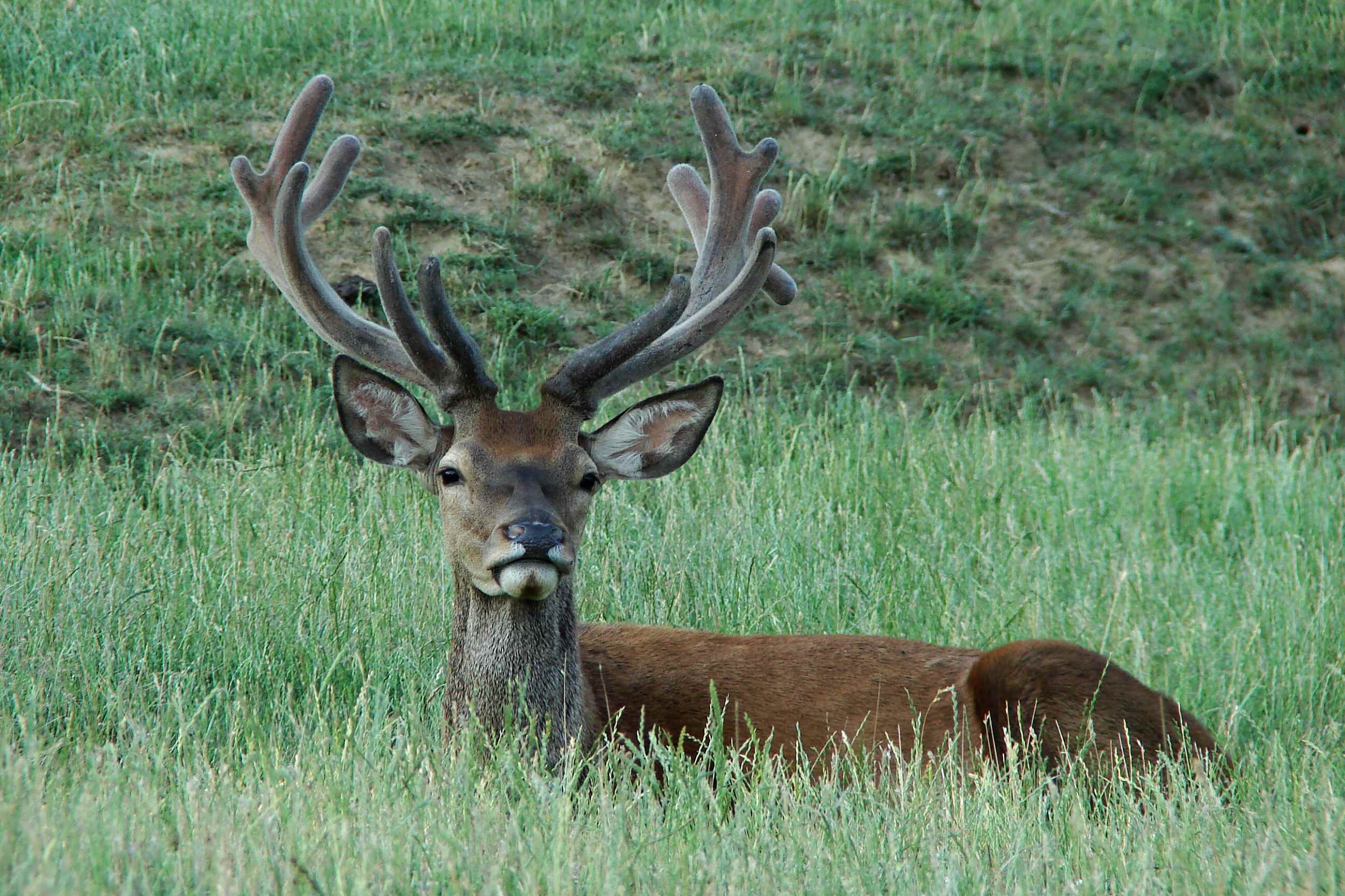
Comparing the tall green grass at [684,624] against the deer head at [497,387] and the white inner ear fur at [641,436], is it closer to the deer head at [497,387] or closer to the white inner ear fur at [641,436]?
the deer head at [497,387]

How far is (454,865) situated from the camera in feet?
9.84

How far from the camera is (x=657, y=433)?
16.1 feet

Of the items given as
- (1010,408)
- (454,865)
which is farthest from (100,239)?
(454,865)

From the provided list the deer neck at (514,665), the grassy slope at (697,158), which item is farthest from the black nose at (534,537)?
the grassy slope at (697,158)

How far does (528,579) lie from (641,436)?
2.92ft

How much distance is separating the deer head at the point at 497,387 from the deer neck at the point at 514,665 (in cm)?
8

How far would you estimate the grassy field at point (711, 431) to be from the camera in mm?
3508

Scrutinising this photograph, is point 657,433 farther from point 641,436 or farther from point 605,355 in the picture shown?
point 605,355

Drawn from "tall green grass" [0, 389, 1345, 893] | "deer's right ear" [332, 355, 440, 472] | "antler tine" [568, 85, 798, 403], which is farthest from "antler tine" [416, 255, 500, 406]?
"tall green grass" [0, 389, 1345, 893]

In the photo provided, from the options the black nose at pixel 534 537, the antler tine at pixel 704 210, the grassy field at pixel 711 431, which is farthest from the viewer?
the antler tine at pixel 704 210

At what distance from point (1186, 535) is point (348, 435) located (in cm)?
524

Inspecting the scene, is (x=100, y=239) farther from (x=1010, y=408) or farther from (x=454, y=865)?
(x=454, y=865)

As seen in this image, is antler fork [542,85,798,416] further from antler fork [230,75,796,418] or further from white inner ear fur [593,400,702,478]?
white inner ear fur [593,400,702,478]

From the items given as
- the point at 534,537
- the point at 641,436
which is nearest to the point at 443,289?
the point at 641,436
